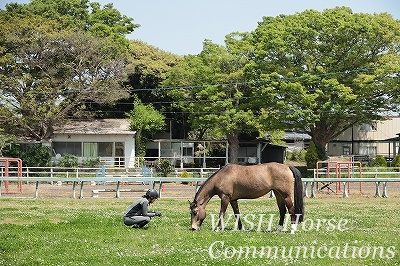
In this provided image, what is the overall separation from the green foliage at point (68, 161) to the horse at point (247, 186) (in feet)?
125

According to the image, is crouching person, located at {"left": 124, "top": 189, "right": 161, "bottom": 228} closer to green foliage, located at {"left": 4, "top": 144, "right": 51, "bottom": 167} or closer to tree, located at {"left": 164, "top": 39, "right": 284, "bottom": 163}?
green foliage, located at {"left": 4, "top": 144, "right": 51, "bottom": 167}

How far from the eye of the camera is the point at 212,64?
61.2 metres

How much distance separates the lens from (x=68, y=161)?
5450 centimetres

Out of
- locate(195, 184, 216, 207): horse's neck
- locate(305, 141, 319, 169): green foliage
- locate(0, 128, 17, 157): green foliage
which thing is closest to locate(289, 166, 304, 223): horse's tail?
locate(195, 184, 216, 207): horse's neck

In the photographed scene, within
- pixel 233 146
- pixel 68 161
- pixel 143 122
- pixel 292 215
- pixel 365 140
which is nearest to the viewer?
pixel 292 215

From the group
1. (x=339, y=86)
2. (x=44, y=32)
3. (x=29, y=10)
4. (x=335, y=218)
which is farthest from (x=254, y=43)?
(x=335, y=218)

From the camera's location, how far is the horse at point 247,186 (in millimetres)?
17062

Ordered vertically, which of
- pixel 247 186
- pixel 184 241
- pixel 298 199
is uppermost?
pixel 247 186

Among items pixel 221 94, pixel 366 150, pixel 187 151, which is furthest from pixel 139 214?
pixel 366 150

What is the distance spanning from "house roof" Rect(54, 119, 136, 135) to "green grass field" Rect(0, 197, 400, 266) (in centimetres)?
3770

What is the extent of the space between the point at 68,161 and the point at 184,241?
4110 centimetres

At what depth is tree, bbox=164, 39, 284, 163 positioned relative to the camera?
57.9m

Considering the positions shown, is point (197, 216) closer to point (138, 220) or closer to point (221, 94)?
point (138, 220)

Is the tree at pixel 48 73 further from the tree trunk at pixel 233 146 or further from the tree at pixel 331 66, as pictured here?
the tree at pixel 331 66
